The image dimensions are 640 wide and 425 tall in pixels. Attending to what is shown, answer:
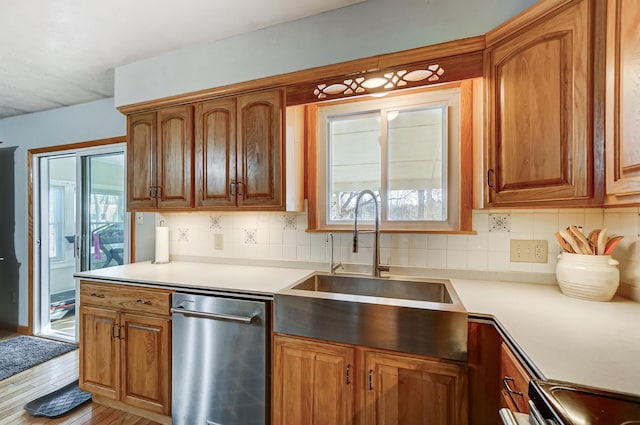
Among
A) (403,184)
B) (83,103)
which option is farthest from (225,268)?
(83,103)

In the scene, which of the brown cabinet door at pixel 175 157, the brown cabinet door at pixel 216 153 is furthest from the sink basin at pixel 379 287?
the brown cabinet door at pixel 175 157

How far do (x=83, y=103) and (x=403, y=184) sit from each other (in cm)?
327

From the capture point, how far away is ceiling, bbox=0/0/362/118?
1.59 metres

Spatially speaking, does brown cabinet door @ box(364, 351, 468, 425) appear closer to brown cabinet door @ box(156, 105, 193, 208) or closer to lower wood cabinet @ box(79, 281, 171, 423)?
lower wood cabinet @ box(79, 281, 171, 423)

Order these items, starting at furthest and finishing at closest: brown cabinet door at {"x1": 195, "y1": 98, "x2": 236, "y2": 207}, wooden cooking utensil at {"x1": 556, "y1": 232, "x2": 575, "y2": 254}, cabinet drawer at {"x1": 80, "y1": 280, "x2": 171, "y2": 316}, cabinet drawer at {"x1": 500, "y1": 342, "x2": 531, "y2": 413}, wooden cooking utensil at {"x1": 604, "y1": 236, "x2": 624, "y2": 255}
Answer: brown cabinet door at {"x1": 195, "y1": 98, "x2": 236, "y2": 207} → cabinet drawer at {"x1": 80, "y1": 280, "x2": 171, "y2": 316} → wooden cooking utensil at {"x1": 556, "y1": 232, "x2": 575, "y2": 254} → wooden cooking utensil at {"x1": 604, "y1": 236, "x2": 624, "y2": 255} → cabinet drawer at {"x1": 500, "y1": 342, "x2": 531, "y2": 413}

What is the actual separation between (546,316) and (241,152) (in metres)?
1.79

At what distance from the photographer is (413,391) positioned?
1205mm

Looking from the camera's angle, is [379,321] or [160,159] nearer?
[379,321]

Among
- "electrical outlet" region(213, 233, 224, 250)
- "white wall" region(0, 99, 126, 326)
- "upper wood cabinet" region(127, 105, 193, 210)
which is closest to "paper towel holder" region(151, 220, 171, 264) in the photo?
"upper wood cabinet" region(127, 105, 193, 210)

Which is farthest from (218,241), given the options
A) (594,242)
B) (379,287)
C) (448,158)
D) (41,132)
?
(41,132)

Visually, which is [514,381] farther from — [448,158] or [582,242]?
[448,158]

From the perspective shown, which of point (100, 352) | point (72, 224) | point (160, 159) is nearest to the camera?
point (100, 352)

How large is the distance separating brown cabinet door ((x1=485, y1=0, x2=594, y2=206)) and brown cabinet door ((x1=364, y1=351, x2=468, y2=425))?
0.83 m

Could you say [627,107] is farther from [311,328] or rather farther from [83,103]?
[83,103]
